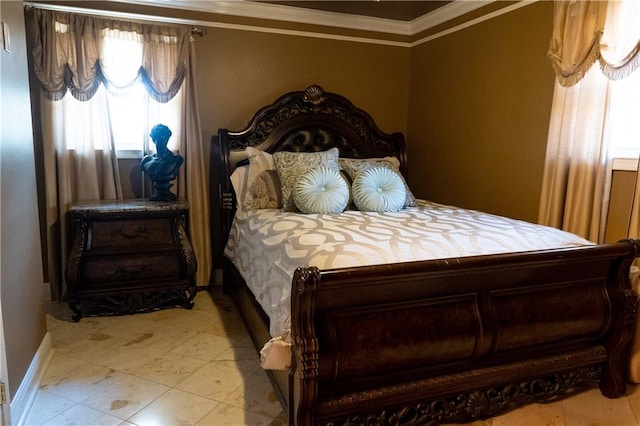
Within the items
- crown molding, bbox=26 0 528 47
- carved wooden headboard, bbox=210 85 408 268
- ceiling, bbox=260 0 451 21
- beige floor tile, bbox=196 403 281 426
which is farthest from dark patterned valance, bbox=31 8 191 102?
beige floor tile, bbox=196 403 281 426

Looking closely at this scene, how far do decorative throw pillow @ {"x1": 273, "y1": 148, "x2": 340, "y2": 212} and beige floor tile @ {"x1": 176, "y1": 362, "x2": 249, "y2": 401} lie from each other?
43.0 inches

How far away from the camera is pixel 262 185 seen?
3100 millimetres

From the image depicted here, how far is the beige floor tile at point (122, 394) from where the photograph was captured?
1.91 metres

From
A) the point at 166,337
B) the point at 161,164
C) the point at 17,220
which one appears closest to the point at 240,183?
the point at 161,164

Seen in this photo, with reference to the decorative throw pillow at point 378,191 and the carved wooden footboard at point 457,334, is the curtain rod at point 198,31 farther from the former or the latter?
the carved wooden footboard at point 457,334

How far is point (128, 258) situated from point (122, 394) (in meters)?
1.12

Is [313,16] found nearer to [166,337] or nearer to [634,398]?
[166,337]

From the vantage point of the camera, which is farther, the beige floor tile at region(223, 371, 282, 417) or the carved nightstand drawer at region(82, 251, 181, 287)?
the carved nightstand drawer at region(82, 251, 181, 287)

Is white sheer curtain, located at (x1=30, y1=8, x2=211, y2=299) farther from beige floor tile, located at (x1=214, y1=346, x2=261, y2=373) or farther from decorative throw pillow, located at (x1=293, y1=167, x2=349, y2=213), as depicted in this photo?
beige floor tile, located at (x1=214, y1=346, x2=261, y2=373)

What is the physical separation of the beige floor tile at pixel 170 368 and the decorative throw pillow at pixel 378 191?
140 cm

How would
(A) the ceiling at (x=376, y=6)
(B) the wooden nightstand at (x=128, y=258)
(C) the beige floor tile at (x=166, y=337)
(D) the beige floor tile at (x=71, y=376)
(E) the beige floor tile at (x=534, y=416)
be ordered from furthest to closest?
(A) the ceiling at (x=376, y=6), (B) the wooden nightstand at (x=128, y=258), (C) the beige floor tile at (x=166, y=337), (D) the beige floor tile at (x=71, y=376), (E) the beige floor tile at (x=534, y=416)

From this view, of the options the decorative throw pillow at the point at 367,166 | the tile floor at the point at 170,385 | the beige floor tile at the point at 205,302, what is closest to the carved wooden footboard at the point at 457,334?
the tile floor at the point at 170,385

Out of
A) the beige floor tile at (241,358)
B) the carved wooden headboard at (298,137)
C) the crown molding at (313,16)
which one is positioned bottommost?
the beige floor tile at (241,358)

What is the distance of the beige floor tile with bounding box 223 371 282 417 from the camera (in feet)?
6.33
